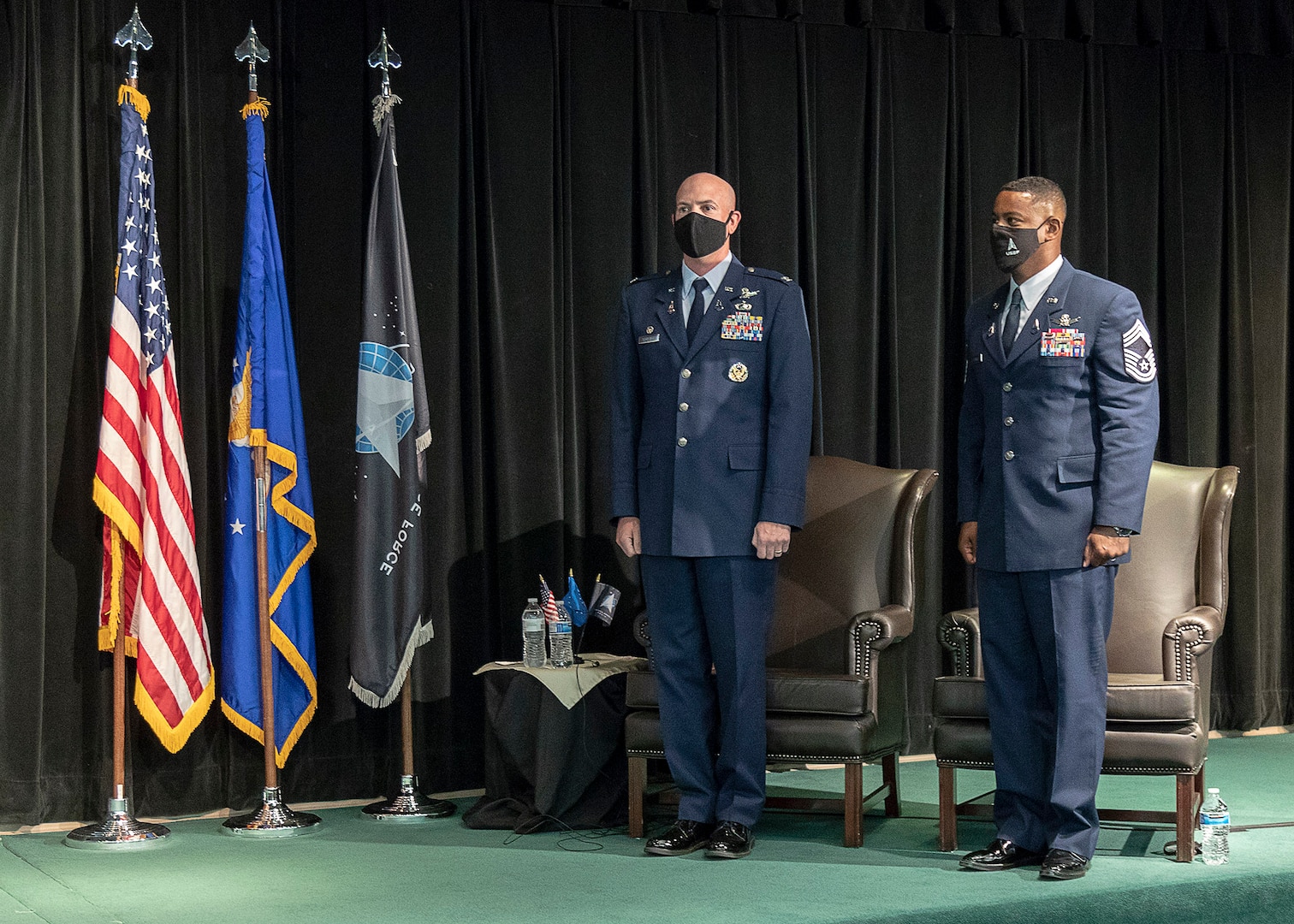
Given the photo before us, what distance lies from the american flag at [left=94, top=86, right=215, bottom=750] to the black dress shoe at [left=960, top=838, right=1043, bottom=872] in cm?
228

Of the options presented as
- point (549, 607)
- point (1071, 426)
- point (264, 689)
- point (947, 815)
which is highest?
point (1071, 426)

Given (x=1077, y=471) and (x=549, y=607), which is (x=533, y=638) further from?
(x=1077, y=471)

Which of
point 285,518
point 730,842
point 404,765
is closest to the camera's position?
point 730,842

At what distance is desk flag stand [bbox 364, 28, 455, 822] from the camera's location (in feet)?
15.1

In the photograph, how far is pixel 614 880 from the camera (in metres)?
3.70

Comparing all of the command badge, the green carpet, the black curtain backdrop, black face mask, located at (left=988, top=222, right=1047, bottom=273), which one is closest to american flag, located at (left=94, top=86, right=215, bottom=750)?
the black curtain backdrop

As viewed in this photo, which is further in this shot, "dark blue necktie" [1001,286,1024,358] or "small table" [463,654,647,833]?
"small table" [463,654,647,833]

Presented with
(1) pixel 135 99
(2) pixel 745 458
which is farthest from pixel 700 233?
(1) pixel 135 99

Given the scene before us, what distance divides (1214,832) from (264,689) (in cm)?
265

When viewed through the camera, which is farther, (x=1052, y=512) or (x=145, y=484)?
(x=145, y=484)

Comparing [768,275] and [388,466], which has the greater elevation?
[768,275]

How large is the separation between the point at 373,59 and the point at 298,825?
7.66 ft

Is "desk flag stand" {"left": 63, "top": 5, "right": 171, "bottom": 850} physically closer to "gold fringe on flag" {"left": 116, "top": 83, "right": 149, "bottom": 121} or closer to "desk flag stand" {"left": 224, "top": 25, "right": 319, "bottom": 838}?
"gold fringe on flag" {"left": 116, "top": 83, "right": 149, "bottom": 121}

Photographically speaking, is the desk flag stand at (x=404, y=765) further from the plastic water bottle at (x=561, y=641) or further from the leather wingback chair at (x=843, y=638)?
the leather wingback chair at (x=843, y=638)
